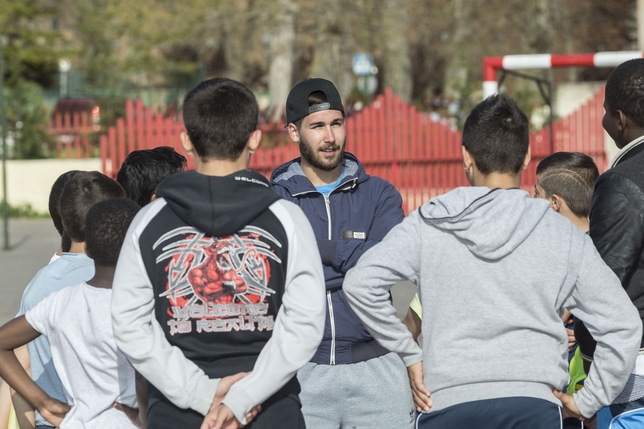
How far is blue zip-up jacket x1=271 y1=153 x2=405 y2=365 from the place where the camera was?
3643 mm

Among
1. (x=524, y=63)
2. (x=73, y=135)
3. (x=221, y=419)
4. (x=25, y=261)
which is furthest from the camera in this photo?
(x=73, y=135)

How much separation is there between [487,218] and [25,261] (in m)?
10.9

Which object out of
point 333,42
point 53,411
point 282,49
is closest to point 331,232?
point 53,411

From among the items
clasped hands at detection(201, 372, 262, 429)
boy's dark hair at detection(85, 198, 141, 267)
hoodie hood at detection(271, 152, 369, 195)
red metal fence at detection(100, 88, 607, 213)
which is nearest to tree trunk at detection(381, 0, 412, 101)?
red metal fence at detection(100, 88, 607, 213)

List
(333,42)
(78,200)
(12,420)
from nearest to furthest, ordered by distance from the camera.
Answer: (78,200) → (12,420) → (333,42)

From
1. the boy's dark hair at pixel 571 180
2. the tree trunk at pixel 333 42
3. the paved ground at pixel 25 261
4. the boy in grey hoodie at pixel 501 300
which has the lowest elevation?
the paved ground at pixel 25 261

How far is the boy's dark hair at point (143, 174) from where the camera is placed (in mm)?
3875

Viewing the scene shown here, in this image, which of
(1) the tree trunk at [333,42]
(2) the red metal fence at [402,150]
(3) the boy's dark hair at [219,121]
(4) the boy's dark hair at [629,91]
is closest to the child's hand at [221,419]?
(3) the boy's dark hair at [219,121]

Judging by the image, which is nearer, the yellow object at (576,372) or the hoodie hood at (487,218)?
the hoodie hood at (487,218)

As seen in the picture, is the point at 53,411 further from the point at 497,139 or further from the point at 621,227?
the point at 621,227

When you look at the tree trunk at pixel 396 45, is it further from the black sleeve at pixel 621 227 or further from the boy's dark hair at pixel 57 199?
the black sleeve at pixel 621 227

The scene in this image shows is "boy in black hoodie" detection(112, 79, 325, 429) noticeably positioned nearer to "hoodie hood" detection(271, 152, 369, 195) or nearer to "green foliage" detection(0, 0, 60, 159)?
"hoodie hood" detection(271, 152, 369, 195)

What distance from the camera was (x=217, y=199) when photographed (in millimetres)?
2652

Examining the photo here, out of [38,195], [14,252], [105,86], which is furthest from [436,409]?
[105,86]
